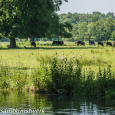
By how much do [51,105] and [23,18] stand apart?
4501cm

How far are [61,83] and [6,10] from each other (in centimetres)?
4310

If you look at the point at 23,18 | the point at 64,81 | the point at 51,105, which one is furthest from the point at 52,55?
the point at 51,105

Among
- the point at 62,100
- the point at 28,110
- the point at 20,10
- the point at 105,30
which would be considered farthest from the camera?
the point at 105,30

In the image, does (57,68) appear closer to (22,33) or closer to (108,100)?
(108,100)

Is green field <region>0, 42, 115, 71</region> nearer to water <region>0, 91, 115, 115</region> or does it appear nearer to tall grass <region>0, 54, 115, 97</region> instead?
tall grass <region>0, 54, 115, 97</region>

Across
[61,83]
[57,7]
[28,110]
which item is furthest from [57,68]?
[57,7]

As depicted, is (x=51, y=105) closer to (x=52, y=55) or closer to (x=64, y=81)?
(x=64, y=81)

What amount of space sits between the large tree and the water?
41115 mm

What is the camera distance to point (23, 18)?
58406mm

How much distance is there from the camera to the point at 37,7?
59.8 meters

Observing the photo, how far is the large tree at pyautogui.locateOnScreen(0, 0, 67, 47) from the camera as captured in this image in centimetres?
5756

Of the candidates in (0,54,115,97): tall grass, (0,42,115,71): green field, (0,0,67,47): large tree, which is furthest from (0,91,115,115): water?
(0,0,67,47): large tree

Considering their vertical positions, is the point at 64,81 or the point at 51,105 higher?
the point at 64,81

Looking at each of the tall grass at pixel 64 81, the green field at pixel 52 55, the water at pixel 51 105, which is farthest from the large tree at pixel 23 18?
the water at pixel 51 105
